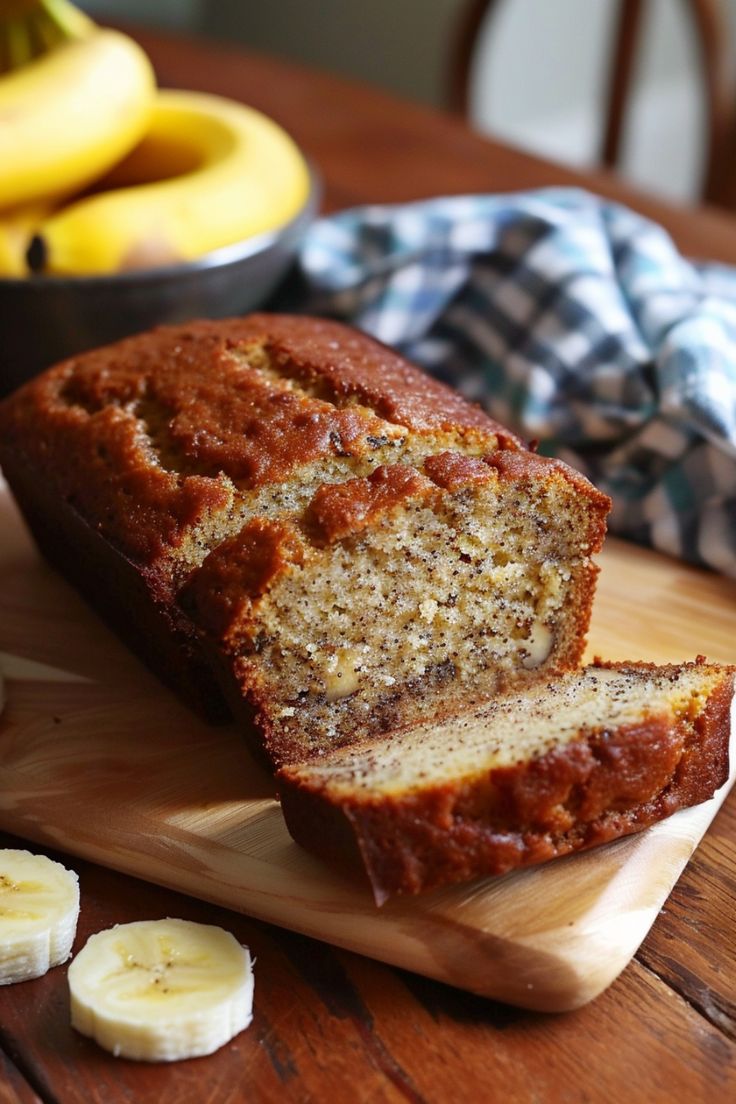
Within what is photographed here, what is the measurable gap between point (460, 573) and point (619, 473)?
93 centimetres

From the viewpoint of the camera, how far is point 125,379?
→ 8.36ft

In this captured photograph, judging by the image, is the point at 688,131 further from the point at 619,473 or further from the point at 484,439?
the point at 484,439

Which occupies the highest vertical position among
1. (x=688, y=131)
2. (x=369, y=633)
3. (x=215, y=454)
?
(x=215, y=454)

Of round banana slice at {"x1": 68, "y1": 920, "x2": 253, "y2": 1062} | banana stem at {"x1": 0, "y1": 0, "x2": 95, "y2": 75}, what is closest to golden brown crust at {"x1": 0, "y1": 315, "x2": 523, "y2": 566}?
round banana slice at {"x1": 68, "y1": 920, "x2": 253, "y2": 1062}

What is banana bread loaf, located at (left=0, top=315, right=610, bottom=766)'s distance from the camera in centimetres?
211

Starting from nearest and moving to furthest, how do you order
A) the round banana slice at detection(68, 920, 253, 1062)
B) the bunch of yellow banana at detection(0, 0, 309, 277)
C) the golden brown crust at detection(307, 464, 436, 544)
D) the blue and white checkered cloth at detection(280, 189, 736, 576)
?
the round banana slice at detection(68, 920, 253, 1062), the golden brown crust at detection(307, 464, 436, 544), the blue and white checkered cloth at detection(280, 189, 736, 576), the bunch of yellow banana at detection(0, 0, 309, 277)

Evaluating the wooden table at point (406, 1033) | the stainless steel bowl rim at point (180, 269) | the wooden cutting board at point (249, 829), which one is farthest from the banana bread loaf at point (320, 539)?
the stainless steel bowl rim at point (180, 269)

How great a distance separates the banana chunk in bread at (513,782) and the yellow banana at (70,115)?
72.1 inches

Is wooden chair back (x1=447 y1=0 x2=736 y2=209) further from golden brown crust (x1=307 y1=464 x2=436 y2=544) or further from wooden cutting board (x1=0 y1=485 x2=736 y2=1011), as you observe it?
golden brown crust (x1=307 y1=464 x2=436 y2=544)

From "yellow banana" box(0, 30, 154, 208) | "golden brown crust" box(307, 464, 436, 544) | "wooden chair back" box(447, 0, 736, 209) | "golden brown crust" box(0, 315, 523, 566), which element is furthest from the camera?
"wooden chair back" box(447, 0, 736, 209)

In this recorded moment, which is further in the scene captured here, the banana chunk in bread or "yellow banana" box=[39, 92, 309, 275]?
"yellow banana" box=[39, 92, 309, 275]

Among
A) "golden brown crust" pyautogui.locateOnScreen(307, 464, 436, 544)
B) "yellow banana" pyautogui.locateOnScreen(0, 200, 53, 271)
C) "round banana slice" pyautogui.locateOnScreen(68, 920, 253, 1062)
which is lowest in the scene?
"round banana slice" pyautogui.locateOnScreen(68, 920, 253, 1062)

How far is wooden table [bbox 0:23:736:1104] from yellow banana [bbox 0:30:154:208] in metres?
1.76

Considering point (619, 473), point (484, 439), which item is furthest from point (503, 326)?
point (484, 439)
